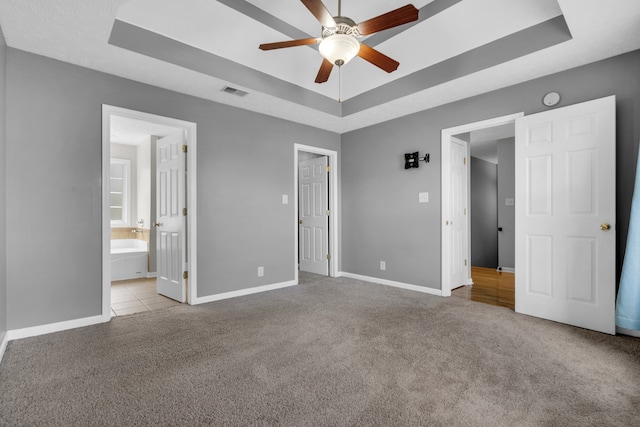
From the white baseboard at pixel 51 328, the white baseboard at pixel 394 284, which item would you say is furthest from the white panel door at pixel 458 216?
the white baseboard at pixel 51 328

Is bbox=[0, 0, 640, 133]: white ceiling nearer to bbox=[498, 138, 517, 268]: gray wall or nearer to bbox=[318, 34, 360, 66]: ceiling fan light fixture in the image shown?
bbox=[318, 34, 360, 66]: ceiling fan light fixture

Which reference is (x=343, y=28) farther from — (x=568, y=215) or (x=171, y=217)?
(x=171, y=217)

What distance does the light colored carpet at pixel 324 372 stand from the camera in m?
1.69

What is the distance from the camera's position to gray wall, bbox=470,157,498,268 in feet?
23.8

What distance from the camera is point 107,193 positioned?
3148 millimetres

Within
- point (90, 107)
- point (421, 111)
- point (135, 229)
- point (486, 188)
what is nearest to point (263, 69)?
point (90, 107)

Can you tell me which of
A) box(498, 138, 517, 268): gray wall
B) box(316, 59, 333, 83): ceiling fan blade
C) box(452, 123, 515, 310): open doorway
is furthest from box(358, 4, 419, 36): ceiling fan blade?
box(498, 138, 517, 268): gray wall

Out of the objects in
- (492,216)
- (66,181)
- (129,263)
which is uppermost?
(66,181)

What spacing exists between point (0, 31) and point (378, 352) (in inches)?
148

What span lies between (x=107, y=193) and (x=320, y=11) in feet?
8.52

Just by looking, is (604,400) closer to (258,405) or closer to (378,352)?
(378,352)

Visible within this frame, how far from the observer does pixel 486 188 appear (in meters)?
7.76

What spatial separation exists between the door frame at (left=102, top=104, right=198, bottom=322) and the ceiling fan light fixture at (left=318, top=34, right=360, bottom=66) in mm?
2128

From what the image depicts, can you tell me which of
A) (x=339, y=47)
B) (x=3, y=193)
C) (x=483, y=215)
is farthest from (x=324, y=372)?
(x=483, y=215)
